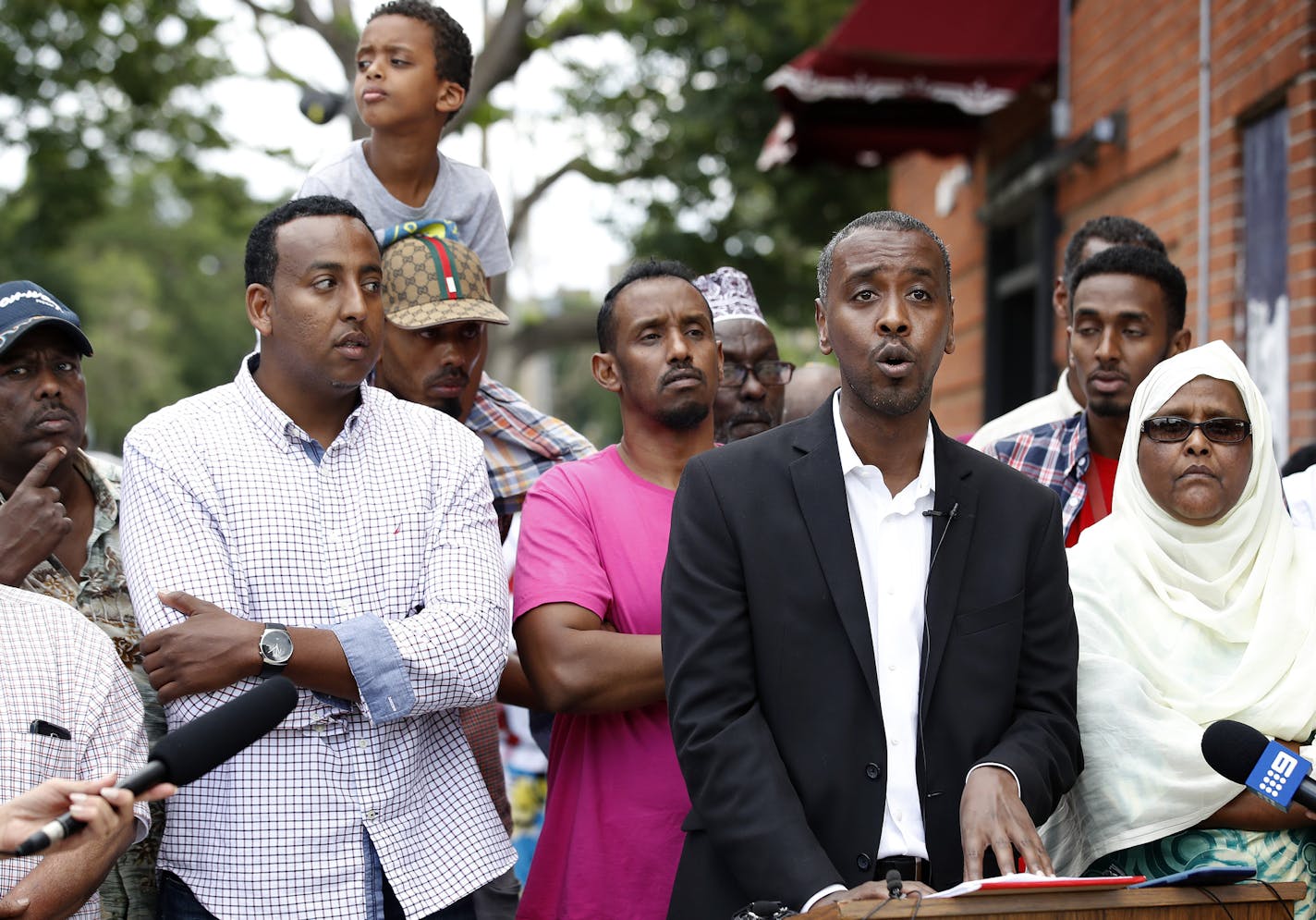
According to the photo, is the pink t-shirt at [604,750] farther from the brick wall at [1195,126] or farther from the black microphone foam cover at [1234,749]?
the brick wall at [1195,126]

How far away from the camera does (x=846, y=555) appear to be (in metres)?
3.48

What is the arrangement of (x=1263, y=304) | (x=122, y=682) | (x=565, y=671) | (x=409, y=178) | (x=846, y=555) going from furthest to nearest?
(x=1263, y=304) → (x=409, y=178) → (x=565, y=671) → (x=122, y=682) → (x=846, y=555)

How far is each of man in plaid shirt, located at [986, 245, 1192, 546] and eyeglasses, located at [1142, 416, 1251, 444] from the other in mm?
763

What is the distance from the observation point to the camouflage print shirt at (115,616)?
399 cm

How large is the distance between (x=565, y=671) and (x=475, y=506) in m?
0.51

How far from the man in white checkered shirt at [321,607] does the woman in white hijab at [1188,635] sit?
5.13 ft

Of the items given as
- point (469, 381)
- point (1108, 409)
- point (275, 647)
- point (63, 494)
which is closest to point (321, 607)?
point (275, 647)

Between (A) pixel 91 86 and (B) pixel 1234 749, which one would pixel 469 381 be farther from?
(A) pixel 91 86

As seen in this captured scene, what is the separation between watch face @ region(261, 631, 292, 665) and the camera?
3.55 m

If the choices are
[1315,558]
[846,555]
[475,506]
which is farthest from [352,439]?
[1315,558]

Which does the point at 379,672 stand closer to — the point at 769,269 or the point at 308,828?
the point at 308,828

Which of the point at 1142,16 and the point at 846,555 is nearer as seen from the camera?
the point at 846,555

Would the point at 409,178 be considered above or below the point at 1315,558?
above

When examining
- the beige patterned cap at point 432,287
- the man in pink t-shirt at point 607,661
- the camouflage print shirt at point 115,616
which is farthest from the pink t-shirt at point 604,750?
the camouflage print shirt at point 115,616
